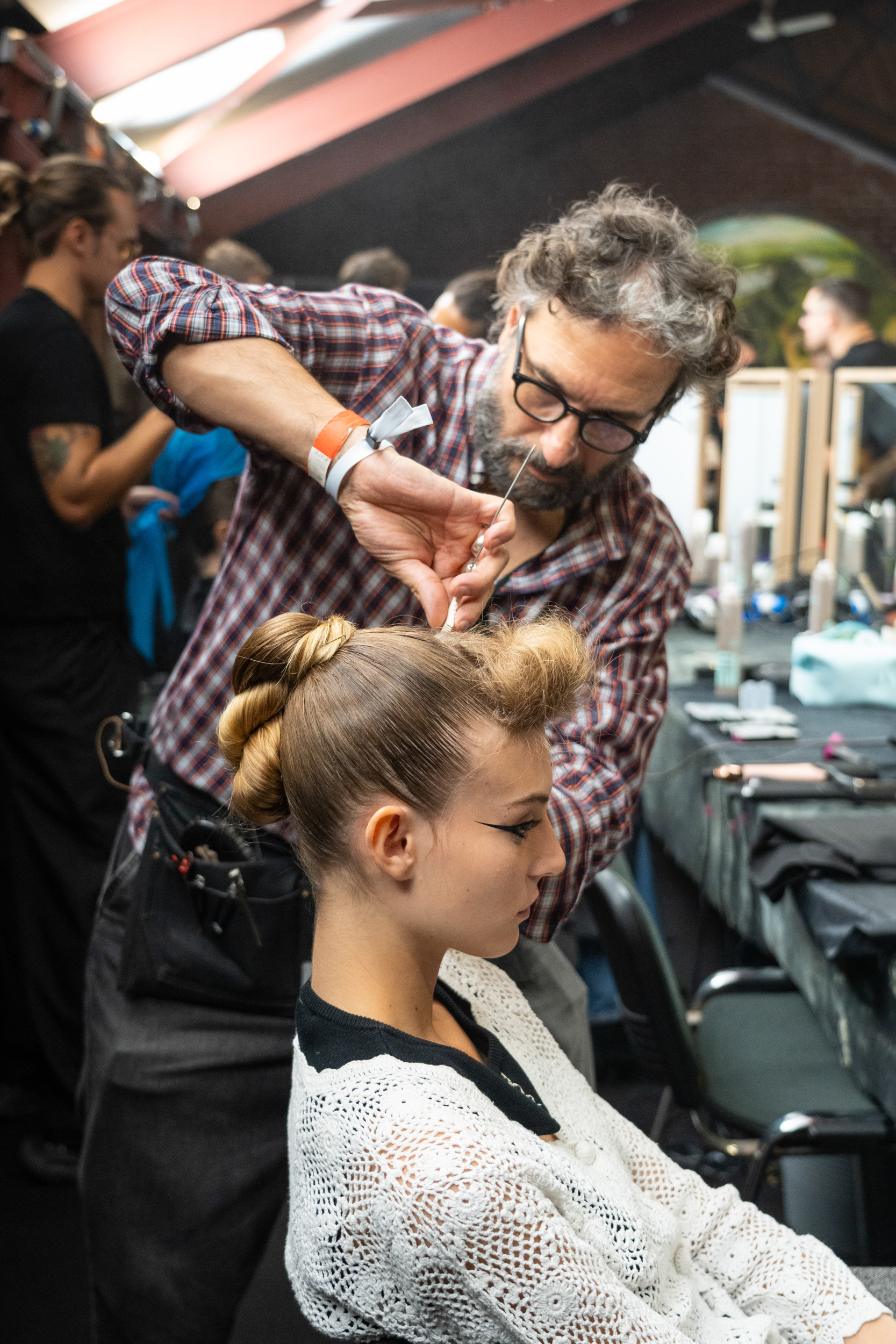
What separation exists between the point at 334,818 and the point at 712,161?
8.25 metres

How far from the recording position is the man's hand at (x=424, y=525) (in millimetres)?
1060

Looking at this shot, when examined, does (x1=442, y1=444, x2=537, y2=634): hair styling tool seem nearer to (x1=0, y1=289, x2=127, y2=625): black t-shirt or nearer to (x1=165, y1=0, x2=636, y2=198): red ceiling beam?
(x1=0, y1=289, x2=127, y2=625): black t-shirt

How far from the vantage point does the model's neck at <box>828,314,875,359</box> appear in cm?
492

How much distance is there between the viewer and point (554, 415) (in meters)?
1.28

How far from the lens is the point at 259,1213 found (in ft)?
4.31

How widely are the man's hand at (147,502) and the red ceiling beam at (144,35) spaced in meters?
2.02

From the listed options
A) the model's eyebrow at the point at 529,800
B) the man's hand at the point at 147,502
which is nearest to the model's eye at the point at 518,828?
the model's eyebrow at the point at 529,800

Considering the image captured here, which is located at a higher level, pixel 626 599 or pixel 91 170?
pixel 91 170

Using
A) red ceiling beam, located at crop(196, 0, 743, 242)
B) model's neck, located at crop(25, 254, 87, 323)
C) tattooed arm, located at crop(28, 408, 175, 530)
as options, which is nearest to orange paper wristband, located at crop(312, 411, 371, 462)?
tattooed arm, located at crop(28, 408, 175, 530)

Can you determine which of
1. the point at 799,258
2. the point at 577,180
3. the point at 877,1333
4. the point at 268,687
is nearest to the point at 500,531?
the point at 268,687

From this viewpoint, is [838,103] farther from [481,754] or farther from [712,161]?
[481,754]

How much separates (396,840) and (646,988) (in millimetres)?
885

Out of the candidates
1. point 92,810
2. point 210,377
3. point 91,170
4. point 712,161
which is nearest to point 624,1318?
point 210,377

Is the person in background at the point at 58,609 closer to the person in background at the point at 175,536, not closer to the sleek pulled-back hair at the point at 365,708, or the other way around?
the person in background at the point at 175,536
